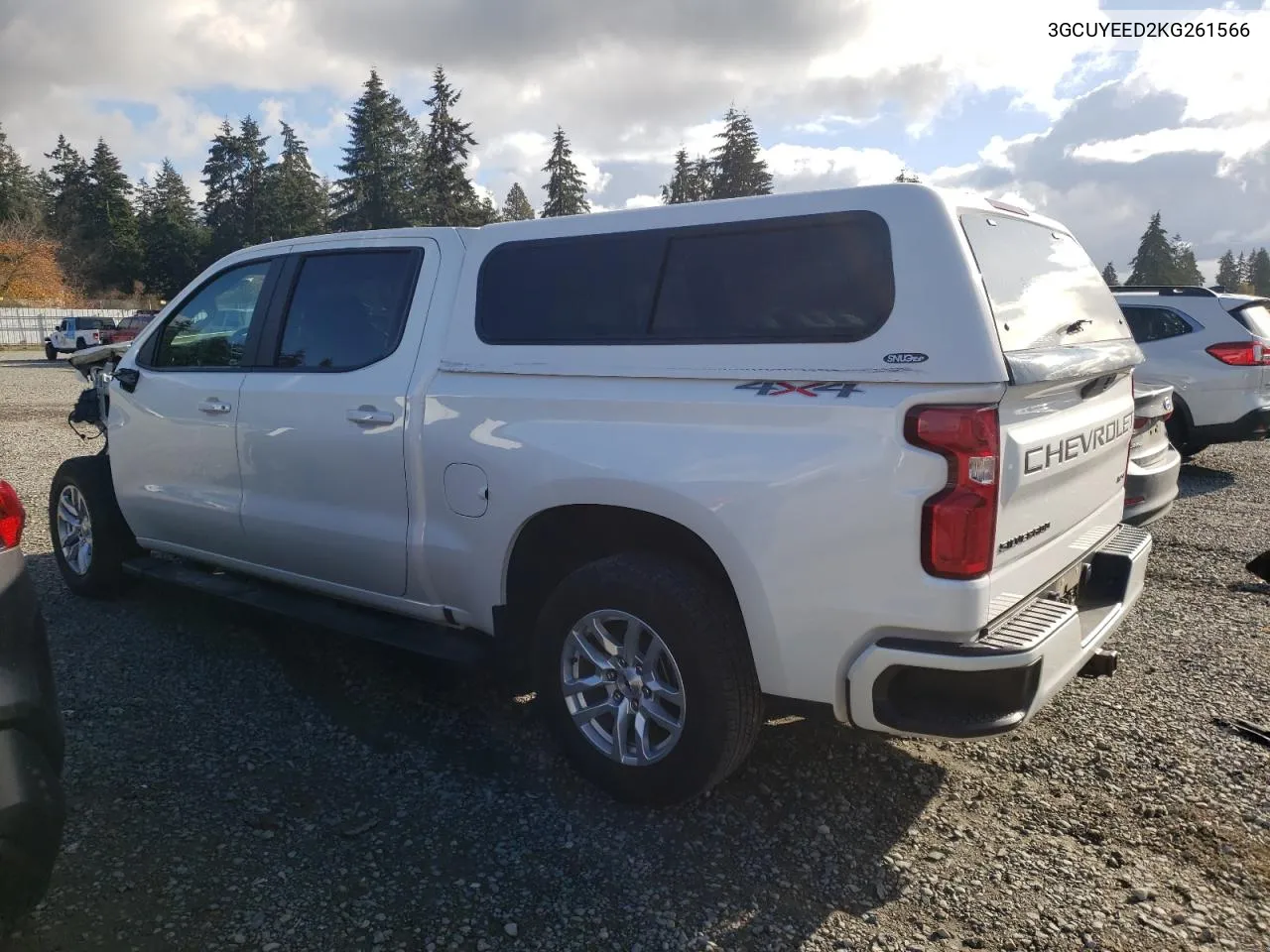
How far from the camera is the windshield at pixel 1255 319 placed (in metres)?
8.77

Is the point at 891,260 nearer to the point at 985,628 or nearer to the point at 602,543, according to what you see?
the point at 985,628

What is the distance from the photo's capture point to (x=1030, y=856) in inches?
121

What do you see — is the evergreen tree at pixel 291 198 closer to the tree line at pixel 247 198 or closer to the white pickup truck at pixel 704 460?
the tree line at pixel 247 198

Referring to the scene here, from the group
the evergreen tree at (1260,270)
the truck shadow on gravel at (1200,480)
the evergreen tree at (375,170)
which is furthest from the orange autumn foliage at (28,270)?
the evergreen tree at (1260,270)

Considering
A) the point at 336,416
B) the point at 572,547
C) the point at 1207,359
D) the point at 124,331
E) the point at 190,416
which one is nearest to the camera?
the point at 572,547

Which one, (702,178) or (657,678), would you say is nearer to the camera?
(657,678)

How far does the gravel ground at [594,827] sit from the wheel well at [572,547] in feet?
1.85

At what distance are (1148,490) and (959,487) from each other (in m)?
2.58

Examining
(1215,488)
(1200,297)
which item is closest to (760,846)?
Answer: (1215,488)

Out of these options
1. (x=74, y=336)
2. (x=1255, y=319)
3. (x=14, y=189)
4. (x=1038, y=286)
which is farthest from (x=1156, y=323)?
(x=14, y=189)

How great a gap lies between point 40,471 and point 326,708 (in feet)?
24.5

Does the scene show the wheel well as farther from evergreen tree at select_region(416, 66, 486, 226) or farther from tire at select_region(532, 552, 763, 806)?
evergreen tree at select_region(416, 66, 486, 226)

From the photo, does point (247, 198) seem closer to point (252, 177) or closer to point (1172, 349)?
point (252, 177)

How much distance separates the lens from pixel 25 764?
2.36m
